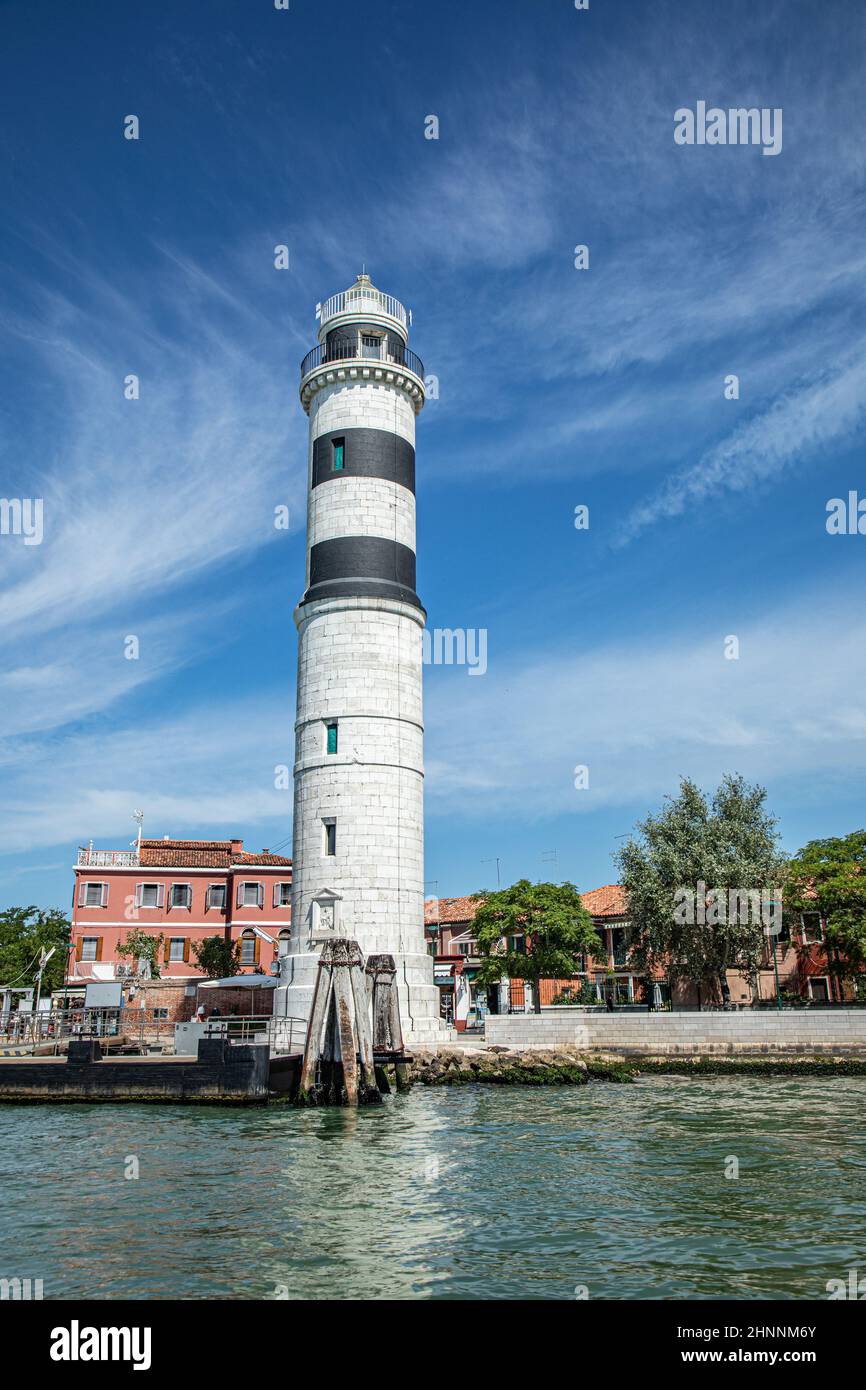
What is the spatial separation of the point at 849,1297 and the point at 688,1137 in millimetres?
9097

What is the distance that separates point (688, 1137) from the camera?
17688mm

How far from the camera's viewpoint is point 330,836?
3183cm

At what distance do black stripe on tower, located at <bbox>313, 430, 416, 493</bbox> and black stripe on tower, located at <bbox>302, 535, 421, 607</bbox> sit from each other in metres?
2.29

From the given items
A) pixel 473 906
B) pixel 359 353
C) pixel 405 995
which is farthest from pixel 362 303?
pixel 473 906

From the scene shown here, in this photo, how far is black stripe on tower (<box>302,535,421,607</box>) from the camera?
109ft

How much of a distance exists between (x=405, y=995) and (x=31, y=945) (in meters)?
37.0

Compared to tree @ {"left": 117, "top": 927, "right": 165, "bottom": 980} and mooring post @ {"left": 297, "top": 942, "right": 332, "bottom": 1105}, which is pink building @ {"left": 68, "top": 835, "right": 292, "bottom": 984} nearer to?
tree @ {"left": 117, "top": 927, "right": 165, "bottom": 980}

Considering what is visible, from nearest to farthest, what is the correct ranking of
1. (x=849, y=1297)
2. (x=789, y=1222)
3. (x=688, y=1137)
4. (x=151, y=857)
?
(x=849, y=1297), (x=789, y=1222), (x=688, y=1137), (x=151, y=857)

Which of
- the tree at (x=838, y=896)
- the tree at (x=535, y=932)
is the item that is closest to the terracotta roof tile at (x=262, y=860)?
the tree at (x=535, y=932)

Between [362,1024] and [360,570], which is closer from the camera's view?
[362,1024]

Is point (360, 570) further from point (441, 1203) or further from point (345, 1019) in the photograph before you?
point (441, 1203)

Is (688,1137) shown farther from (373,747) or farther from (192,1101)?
(373,747)

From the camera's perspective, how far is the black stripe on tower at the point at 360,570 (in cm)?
3322

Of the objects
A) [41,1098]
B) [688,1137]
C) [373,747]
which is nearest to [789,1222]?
[688,1137]
